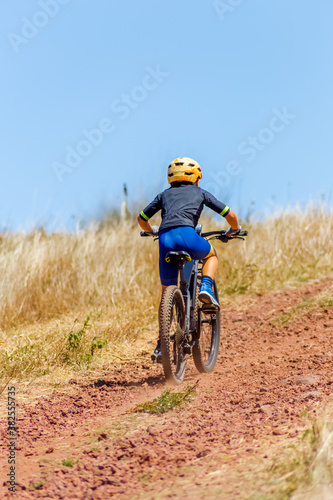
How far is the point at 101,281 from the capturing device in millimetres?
10008

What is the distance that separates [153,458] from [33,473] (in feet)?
2.57

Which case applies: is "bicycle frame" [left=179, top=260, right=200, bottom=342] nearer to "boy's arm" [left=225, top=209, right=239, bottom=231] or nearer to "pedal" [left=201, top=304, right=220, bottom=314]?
"pedal" [left=201, top=304, right=220, bottom=314]

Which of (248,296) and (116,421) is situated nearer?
(116,421)

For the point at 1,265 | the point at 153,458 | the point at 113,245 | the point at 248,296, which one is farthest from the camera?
the point at 113,245

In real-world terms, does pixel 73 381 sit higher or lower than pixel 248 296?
lower

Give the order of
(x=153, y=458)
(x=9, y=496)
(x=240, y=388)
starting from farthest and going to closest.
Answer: (x=240, y=388), (x=153, y=458), (x=9, y=496)

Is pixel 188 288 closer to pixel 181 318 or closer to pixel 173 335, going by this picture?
pixel 181 318

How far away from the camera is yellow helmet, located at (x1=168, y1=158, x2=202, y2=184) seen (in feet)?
18.3

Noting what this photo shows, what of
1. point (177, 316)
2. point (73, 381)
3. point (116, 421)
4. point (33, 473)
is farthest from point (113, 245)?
point (33, 473)

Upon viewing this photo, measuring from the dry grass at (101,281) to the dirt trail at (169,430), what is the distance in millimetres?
797

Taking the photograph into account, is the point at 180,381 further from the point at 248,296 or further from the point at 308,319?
the point at 248,296

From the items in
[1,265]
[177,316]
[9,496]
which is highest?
[1,265]

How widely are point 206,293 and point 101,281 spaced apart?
4910 mm

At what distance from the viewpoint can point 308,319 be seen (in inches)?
333
